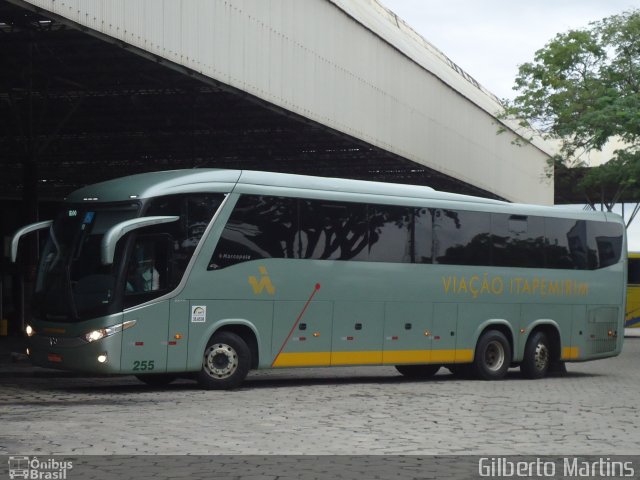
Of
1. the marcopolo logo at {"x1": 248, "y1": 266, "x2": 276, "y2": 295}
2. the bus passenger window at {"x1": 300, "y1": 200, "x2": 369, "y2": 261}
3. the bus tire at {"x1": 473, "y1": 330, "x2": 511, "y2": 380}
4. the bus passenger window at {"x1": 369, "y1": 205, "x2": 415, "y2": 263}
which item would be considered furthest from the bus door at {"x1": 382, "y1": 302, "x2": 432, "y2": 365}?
the marcopolo logo at {"x1": 248, "y1": 266, "x2": 276, "y2": 295}

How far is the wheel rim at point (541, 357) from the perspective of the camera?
22181 millimetres

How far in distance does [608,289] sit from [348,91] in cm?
941

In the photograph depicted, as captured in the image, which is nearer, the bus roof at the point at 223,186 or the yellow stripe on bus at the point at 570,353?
the bus roof at the point at 223,186

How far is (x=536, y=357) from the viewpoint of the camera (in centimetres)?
2219

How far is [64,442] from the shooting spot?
35.1 ft

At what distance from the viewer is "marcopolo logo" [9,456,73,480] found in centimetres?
870

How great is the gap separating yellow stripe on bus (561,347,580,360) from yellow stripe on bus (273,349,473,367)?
2.60 m

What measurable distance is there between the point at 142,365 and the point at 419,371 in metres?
7.32

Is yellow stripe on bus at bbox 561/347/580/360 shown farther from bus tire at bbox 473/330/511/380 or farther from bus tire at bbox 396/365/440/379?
bus tire at bbox 396/365/440/379

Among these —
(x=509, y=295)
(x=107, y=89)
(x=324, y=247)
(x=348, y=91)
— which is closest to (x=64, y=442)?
(x=324, y=247)

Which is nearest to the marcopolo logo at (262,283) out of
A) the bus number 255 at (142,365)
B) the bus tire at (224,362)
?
the bus tire at (224,362)

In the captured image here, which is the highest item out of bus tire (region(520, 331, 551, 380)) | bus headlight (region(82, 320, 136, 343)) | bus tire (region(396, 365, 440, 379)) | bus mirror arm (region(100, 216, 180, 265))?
bus mirror arm (region(100, 216, 180, 265))

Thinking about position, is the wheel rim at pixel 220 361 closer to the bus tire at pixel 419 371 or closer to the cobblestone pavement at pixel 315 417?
the cobblestone pavement at pixel 315 417

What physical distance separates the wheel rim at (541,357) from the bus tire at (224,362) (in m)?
7.06
